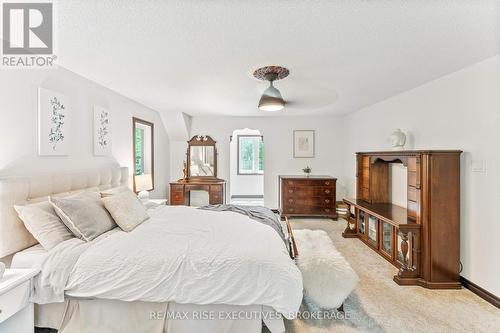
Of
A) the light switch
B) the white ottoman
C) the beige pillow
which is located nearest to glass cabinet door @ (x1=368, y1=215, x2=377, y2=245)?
the light switch

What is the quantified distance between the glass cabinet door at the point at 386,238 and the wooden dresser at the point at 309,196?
1772mm

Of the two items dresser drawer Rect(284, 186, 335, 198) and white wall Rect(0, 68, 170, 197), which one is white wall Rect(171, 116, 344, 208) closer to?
dresser drawer Rect(284, 186, 335, 198)

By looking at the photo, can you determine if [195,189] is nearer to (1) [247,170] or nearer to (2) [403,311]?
(1) [247,170]

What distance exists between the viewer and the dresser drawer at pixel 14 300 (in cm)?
143

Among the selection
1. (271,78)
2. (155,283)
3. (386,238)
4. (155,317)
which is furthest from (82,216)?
(386,238)

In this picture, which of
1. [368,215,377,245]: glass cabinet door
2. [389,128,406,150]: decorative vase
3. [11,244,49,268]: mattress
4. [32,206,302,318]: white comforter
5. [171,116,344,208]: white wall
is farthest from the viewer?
[171,116,344,208]: white wall

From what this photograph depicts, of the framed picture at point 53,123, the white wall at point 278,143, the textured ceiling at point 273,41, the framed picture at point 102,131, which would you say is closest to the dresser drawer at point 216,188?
the white wall at point 278,143

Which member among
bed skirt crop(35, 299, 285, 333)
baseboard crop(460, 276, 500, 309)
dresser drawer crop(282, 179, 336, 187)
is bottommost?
baseboard crop(460, 276, 500, 309)

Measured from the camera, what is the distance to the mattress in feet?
5.66

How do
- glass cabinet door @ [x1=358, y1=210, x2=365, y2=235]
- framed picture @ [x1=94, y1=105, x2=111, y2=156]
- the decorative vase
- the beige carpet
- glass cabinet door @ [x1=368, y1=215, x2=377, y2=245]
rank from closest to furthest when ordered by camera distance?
the beige carpet → framed picture @ [x1=94, y1=105, x2=111, y2=156] → the decorative vase → glass cabinet door @ [x1=368, y1=215, x2=377, y2=245] → glass cabinet door @ [x1=358, y1=210, x2=365, y2=235]

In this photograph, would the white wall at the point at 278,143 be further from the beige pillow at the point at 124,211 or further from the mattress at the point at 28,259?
the mattress at the point at 28,259

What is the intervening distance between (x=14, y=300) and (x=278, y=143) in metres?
4.89

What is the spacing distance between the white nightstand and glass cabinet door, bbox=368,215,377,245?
373 centimetres

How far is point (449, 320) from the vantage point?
197cm
